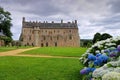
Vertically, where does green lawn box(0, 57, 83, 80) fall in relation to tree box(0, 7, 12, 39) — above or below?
below

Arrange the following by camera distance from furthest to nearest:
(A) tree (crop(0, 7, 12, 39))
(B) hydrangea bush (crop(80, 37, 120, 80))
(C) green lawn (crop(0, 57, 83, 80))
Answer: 1. (A) tree (crop(0, 7, 12, 39))
2. (C) green lawn (crop(0, 57, 83, 80))
3. (B) hydrangea bush (crop(80, 37, 120, 80))

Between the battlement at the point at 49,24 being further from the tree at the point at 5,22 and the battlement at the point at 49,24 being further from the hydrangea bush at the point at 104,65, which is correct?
the hydrangea bush at the point at 104,65

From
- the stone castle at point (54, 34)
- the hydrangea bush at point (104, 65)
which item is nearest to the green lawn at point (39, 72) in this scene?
the hydrangea bush at point (104, 65)

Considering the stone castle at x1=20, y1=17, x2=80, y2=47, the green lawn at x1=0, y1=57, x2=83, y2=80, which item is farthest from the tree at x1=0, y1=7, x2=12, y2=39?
the green lawn at x1=0, y1=57, x2=83, y2=80

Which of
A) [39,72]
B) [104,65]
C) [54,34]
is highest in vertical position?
[54,34]

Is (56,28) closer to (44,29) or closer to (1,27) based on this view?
(44,29)

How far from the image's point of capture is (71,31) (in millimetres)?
107688

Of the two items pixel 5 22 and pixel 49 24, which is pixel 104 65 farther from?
pixel 49 24

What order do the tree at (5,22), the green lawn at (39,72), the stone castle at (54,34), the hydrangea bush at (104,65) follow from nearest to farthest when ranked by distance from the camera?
the hydrangea bush at (104,65), the green lawn at (39,72), the tree at (5,22), the stone castle at (54,34)

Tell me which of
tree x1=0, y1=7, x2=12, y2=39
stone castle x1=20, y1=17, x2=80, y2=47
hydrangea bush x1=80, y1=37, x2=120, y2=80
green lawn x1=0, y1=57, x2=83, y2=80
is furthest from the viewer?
stone castle x1=20, y1=17, x2=80, y2=47

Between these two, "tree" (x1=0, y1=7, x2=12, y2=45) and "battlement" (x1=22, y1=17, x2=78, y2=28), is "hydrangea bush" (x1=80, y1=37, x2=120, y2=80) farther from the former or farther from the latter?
"battlement" (x1=22, y1=17, x2=78, y2=28)

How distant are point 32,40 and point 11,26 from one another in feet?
108

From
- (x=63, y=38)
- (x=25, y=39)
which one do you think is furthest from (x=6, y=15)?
(x=63, y=38)

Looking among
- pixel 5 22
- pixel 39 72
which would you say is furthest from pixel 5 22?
pixel 39 72
